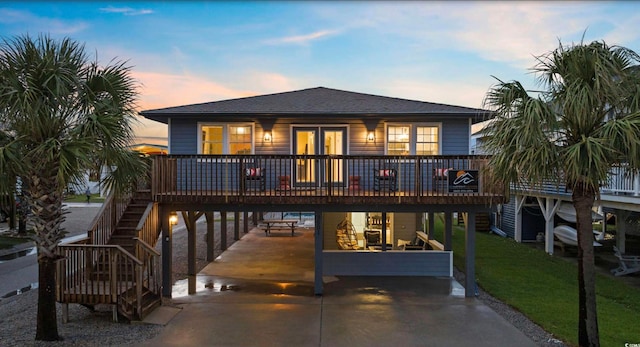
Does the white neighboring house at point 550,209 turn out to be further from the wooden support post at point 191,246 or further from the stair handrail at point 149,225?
the stair handrail at point 149,225

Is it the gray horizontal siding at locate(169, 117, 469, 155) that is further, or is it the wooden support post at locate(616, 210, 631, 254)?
the wooden support post at locate(616, 210, 631, 254)

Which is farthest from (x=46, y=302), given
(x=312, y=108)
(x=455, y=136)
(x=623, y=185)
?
(x=623, y=185)

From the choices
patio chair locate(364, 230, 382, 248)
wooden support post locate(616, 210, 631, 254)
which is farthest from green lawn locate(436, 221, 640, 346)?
patio chair locate(364, 230, 382, 248)

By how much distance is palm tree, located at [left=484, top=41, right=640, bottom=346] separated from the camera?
5211mm

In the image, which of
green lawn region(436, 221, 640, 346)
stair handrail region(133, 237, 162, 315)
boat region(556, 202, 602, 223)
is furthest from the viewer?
boat region(556, 202, 602, 223)

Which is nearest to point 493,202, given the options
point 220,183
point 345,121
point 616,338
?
point 616,338

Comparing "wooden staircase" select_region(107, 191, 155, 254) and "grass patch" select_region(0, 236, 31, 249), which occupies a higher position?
"wooden staircase" select_region(107, 191, 155, 254)

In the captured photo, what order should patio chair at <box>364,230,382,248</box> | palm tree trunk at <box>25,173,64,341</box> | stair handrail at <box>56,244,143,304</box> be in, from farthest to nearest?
1. patio chair at <box>364,230,382,248</box>
2. stair handrail at <box>56,244,143,304</box>
3. palm tree trunk at <box>25,173,64,341</box>

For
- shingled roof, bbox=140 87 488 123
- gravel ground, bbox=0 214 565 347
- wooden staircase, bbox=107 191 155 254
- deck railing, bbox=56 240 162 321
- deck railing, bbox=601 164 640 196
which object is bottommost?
gravel ground, bbox=0 214 565 347

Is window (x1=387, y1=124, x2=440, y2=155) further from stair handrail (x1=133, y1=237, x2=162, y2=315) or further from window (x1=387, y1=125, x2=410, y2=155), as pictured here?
stair handrail (x1=133, y1=237, x2=162, y2=315)

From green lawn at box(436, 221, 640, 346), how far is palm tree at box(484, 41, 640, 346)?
1852 mm

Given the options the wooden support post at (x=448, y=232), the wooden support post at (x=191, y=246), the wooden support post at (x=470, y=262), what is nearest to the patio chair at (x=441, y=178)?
the wooden support post at (x=470, y=262)

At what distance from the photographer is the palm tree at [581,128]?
17.1 ft

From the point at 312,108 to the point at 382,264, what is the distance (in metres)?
5.15
